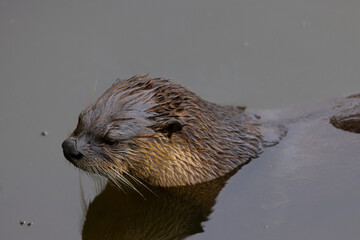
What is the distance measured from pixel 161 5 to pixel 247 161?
316 centimetres

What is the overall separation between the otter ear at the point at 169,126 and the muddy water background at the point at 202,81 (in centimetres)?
82

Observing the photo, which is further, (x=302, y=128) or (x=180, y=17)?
(x=180, y=17)

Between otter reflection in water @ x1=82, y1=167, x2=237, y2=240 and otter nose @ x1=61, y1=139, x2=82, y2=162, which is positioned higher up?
otter nose @ x1=61, y1=139, x2=82, y2=162

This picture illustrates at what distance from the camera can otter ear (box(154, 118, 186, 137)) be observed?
4.83 metres

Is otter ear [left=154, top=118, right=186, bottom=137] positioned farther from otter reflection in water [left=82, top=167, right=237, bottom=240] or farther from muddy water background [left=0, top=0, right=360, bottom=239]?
muddy water background [left=0, top=0, right=360, bottom=239]

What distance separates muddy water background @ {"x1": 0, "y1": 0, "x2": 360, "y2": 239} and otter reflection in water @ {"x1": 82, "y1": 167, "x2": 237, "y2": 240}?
0.11 meters

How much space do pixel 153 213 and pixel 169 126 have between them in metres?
0.90

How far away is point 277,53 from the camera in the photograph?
24.1 ft

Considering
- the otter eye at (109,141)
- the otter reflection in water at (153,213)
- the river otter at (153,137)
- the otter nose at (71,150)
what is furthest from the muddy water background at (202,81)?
the otter eye at (109,141)

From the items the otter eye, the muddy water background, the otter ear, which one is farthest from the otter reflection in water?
the otter eye

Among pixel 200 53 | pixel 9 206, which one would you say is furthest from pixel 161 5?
pixel 9 206

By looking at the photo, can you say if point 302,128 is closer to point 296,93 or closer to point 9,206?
point 296,93

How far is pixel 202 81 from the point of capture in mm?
7027

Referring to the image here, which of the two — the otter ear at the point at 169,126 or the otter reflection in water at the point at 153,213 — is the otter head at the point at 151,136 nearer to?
the otter ear at the point at 169,126
